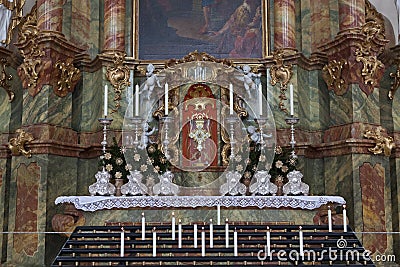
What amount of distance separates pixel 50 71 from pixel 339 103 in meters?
5.22

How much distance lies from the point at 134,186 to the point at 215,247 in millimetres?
2618

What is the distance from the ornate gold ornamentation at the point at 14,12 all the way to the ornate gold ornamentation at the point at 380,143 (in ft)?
22.6

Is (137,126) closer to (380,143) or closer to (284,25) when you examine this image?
(284,25)

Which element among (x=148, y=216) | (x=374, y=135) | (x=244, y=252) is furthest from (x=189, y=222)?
(x=374, y=135)

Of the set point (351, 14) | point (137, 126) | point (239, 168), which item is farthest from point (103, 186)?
point (351, 14)

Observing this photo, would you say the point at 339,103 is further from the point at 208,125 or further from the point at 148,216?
the point at 148,216

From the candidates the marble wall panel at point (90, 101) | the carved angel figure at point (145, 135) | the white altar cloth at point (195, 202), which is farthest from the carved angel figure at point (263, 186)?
the marble wall panel at point (90, 101)

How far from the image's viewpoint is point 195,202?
911 cm

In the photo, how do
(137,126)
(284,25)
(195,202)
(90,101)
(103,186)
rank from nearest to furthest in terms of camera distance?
(195,202), (103,186), (137,126), (90,101), (284,25)

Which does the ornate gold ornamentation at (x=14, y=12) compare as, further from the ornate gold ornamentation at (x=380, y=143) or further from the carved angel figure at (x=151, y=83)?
the ornate gold ornamentation at (x=380, y=143)

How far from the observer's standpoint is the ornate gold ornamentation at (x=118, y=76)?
11.3 metres

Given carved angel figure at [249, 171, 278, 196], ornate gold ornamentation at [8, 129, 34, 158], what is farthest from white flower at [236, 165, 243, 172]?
ornate gold ornamentation at [8, 129, 34, 158]

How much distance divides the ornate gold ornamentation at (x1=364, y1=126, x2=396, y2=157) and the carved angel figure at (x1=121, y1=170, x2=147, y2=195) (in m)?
3.88

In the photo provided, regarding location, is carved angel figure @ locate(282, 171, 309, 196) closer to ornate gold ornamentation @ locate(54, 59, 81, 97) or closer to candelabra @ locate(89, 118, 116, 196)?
candelabra @ locate(89, 118, 116, 196)
